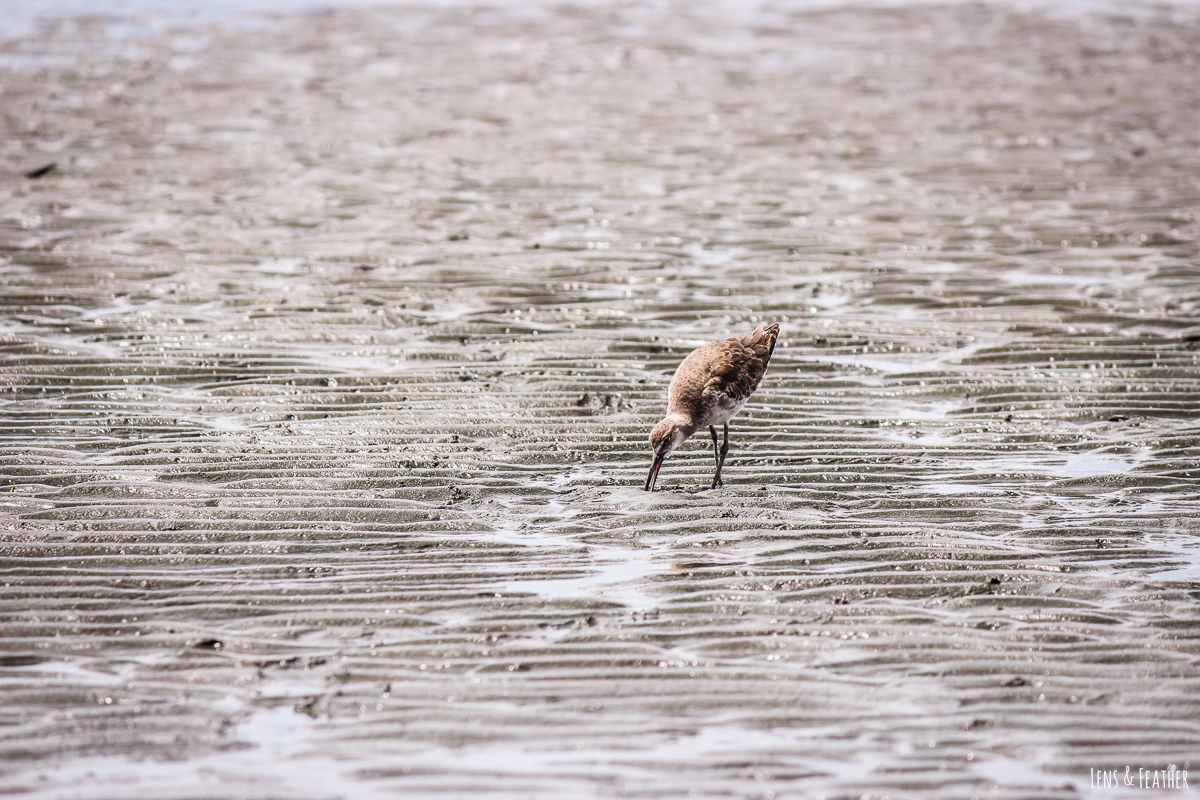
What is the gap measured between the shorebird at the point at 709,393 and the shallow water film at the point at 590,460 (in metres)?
0.38

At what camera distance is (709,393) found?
742 cm

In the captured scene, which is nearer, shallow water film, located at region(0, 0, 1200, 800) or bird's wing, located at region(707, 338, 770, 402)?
shallow water film, located at region(0, 0, 1200, 800)

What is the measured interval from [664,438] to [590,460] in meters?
0.82

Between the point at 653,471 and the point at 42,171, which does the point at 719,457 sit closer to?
the point at 653,471

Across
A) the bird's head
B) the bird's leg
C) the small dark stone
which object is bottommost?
the small dark stone

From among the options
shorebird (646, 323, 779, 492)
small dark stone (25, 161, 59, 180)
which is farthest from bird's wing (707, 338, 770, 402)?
small dark stone (25, 161, 59, 180)

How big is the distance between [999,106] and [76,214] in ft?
42.0

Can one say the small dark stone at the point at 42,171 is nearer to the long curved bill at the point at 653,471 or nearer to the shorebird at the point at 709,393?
the shorebird at the point at 709,393

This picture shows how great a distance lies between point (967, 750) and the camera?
16.3 feet

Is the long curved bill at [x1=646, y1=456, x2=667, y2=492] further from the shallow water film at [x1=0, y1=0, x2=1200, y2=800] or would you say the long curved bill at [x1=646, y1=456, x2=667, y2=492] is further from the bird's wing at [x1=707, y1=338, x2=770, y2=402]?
the bird's wing at [x1=707, y1=338, x2=770, y2=402]

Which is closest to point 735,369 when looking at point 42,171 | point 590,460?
point 590,460

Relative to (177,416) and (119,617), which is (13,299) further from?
(119,617)

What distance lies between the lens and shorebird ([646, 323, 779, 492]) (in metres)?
7.41

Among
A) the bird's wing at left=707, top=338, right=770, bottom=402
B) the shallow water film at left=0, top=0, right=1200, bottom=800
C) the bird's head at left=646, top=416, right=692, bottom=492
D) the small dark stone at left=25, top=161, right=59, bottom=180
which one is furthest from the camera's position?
the small dark stone at left=25, top=161, right=59, bottom=180
